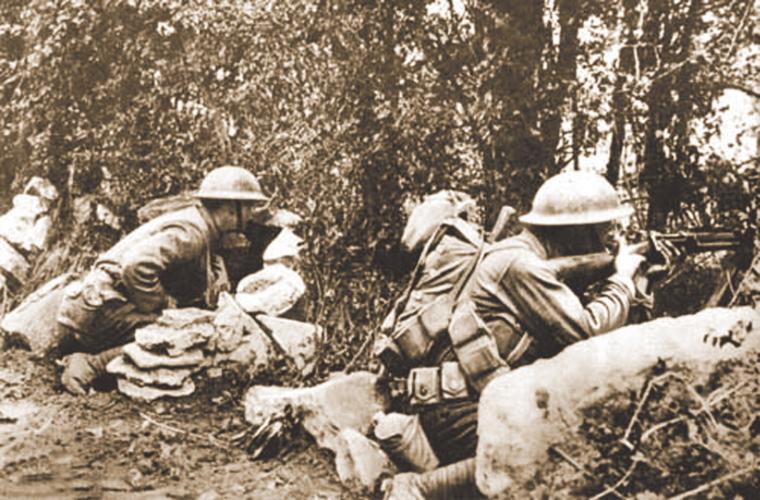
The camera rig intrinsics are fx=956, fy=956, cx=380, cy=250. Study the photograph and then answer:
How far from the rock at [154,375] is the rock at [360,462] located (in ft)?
6.36

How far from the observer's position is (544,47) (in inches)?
280

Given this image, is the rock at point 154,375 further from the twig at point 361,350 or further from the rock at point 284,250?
the rock at point 284,250

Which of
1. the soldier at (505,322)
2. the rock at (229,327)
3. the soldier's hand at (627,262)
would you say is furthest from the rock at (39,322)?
the soldier's hand at (627,262)

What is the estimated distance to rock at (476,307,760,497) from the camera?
3.94 m

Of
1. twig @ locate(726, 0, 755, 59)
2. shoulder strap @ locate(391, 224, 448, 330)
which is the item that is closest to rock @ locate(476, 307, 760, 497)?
shoulder strap @ locate(391, 224, 448, 330)

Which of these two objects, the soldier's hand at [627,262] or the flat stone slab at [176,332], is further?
the flat stone slab at [176,332]

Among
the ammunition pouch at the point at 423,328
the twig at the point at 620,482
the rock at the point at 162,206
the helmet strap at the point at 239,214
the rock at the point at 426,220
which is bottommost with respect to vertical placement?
the twig at the point at 620,482

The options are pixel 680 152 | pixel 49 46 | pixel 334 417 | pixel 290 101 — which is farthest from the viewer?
pixel 49 46

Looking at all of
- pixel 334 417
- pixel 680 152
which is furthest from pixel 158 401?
pixel 680 152

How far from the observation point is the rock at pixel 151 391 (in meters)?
6.97

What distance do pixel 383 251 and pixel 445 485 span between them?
3.21 meters

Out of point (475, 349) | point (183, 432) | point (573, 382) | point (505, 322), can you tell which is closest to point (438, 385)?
point (475, 349)

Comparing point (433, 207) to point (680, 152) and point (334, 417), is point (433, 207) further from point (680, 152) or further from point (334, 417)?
point (680, 152)

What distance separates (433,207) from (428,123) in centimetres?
228
